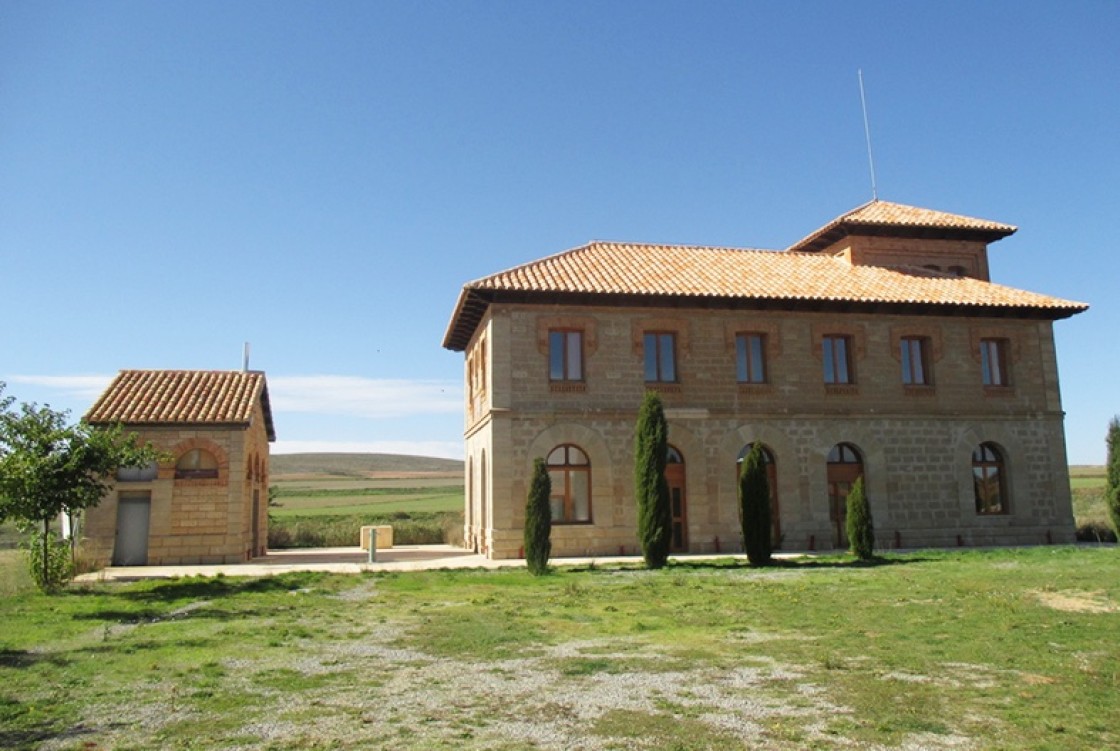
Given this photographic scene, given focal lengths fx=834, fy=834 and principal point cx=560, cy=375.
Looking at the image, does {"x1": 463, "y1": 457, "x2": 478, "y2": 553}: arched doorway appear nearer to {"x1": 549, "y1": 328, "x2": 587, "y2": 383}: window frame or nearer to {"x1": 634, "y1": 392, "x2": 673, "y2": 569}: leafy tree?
{"x1": 549, "y1": 328, "x2": 587, "y2": 383}: window frame

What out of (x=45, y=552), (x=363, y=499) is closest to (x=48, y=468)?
(x=45, y=552)

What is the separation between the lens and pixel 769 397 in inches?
855

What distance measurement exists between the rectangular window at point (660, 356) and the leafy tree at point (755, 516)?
171 inches

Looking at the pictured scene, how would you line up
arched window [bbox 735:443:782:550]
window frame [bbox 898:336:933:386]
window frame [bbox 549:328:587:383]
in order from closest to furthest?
window frame [bbox 549:328:587:383] < arched window [bbox 735:443:782:550] < window frame [bbox 898:336:933:386]

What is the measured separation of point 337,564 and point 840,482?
12937mm

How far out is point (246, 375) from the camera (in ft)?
71.3

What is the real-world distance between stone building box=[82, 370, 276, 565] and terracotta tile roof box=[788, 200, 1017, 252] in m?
18.2

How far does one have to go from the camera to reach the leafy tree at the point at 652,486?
682 inches

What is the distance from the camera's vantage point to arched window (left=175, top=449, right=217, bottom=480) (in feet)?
62.5

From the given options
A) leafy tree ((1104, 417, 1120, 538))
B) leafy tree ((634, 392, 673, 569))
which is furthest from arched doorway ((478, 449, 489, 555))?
leafy tree ((1104, 417, 1120, 538))

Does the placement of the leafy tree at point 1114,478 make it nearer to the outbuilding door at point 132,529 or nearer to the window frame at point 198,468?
the window frame at point 198,468

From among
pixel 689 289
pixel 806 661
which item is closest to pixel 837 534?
pixel 689 289

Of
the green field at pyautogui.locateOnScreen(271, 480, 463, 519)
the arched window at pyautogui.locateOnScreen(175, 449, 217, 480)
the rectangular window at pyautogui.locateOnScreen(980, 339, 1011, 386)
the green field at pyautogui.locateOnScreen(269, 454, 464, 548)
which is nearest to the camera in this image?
the arched window at pyautogui.locateOnScreen(175, 449, 217, 480)

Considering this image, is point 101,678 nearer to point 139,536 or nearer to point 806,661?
point 806,661
